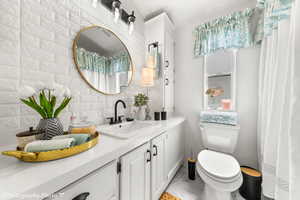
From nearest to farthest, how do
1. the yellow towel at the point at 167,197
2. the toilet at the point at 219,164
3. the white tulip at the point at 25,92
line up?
the white tulip at the point at 25,92
the toilet at the point at 219,164
the yellow towel at the point at 167,197

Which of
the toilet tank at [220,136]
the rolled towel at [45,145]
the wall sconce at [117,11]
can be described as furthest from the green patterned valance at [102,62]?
the toilet tank at [220,136]

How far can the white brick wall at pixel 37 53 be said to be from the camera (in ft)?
2.20

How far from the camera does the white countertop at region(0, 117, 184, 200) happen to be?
0.34 m

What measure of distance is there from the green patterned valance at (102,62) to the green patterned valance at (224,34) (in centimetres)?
117

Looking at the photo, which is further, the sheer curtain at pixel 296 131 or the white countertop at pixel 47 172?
the sheer curtain at pixel 296 131

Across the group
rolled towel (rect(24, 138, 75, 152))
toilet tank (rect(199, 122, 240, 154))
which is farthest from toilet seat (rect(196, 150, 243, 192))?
rolled towel (rect(24, 138, 75, 152))

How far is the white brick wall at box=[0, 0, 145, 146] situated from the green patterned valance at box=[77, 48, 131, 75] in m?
0.10

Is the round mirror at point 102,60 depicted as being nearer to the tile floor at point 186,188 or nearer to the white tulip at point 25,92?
the white tulip at point 25,92

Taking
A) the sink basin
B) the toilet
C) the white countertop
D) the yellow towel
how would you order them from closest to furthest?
the white countertop < the toilet < the sink basin < the yellow towel

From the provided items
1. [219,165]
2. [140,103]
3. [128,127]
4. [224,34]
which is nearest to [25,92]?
[128,127]

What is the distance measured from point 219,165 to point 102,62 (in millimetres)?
1673

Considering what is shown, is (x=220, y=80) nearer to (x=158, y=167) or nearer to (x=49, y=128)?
(x=158, y=167)

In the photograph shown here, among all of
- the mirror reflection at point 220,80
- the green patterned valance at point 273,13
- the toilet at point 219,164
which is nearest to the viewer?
the green patterned valance at point 273,13

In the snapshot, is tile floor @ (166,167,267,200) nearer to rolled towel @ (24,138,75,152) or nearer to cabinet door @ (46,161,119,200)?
cabinet door @ (46,161,119,200)
